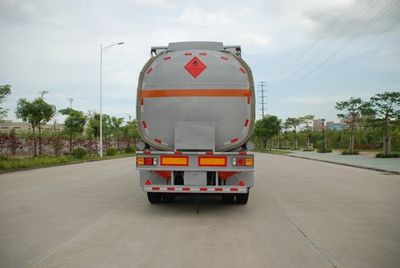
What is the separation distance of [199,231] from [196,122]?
7.08 feet

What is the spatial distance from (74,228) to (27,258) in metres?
1.55

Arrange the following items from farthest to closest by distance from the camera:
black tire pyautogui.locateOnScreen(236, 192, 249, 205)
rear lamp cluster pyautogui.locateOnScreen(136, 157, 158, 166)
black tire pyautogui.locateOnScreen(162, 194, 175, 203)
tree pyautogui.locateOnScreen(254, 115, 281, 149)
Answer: tree pyautogui.locateOnScreen(254, 115, 281, 149) < black tire pyautogui.locateOnScreen(162, 194, 175, 203) < black tire pyautogui.locateOnScreen(236, 192, 249, 205) < rear lamp cluster pyautogui.locateOnScreen(136, 157, 158, 166)

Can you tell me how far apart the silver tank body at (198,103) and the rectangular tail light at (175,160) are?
0.21 metres

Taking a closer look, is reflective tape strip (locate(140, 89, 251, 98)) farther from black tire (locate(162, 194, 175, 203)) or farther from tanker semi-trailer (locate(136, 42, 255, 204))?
black tire (locate(162, 194, 175, 203))

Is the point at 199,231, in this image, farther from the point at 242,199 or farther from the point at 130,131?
the point at 130,131

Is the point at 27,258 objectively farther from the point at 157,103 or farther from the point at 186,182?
the point at 157,103

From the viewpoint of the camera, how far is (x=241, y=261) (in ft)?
14.2

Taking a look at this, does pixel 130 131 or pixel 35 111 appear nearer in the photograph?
pixel 35 111

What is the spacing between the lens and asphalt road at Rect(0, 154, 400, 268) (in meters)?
4.40

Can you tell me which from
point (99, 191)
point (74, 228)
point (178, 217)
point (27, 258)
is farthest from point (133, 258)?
point (99, 191)

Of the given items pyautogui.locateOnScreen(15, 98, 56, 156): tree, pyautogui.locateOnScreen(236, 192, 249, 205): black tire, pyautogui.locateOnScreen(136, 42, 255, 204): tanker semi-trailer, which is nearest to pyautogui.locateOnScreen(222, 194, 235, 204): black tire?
pyautogui.locateOnScreen(236, 192, 249, 205): black tire

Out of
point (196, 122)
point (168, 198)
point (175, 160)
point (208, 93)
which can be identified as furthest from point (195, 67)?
point (168, 198)

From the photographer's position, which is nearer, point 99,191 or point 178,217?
point 178,217

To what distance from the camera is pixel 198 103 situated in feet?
23.1
